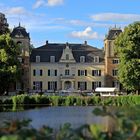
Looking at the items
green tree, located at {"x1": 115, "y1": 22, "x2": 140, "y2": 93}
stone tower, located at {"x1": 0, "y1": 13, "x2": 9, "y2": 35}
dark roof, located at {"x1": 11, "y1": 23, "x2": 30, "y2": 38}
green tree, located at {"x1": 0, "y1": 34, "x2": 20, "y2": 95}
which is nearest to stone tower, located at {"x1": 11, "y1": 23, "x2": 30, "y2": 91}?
dark roof, located at {"x1": 11, "y1": 23, "x2": 30, "y2": 38}

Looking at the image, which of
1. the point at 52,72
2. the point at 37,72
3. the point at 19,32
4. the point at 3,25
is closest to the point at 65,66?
the point at 52,72

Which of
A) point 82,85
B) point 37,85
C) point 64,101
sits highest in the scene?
point 37,85

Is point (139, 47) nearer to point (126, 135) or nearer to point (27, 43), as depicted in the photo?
point (27, 43)

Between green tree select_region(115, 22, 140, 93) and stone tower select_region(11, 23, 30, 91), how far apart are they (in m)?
31.7

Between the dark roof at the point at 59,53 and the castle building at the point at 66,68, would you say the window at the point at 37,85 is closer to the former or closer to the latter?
the castle building at the point at 66,68

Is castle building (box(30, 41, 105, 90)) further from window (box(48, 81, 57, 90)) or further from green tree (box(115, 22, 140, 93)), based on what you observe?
green tree (box(115, 22, 140, 93))

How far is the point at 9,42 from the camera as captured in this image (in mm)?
88312

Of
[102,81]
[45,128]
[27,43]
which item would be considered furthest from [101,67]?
[45,128]

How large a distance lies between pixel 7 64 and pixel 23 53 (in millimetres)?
25577

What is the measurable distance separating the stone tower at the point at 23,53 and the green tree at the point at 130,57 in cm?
3166

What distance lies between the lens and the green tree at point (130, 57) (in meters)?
78.9

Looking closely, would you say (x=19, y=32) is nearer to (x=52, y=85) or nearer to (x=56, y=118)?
(x=52, y=85)

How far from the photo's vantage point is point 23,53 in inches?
4390

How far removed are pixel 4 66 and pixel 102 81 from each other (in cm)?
3325
